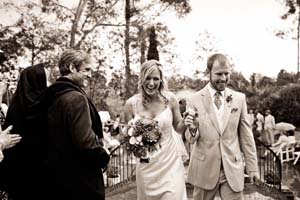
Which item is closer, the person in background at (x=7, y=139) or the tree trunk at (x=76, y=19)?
the person in background at (x=7, y=139)

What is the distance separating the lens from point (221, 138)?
411 centimetres

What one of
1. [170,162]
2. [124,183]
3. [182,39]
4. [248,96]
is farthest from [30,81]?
[248,96]

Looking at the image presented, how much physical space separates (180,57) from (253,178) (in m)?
16.1

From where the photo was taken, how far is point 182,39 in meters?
21.5

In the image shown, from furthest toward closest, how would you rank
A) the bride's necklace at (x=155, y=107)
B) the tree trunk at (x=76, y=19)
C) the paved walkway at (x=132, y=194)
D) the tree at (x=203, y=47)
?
the tree at (x=203, y=47)
the tree trunk at (x=76, y=19)
the paved walkway at (x=132, y=194)
the bride's necklace at (x=155, y=107)

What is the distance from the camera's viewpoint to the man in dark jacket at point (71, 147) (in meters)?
3.09

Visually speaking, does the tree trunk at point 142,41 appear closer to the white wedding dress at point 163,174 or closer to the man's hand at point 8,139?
the white wedding dress at point 163,174

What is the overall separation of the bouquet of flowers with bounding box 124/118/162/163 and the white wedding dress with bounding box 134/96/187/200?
93 millimetres

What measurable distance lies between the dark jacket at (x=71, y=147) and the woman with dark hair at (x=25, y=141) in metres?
0.10

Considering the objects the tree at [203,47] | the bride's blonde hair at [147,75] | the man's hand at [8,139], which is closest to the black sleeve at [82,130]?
the man's hand at [8,139]

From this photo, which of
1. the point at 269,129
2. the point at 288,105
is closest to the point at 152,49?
the point at 269,129

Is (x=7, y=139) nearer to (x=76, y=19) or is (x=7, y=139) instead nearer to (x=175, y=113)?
(x=175, y=113)

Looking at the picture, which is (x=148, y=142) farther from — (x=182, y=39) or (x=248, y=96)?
(x=248, y=96)

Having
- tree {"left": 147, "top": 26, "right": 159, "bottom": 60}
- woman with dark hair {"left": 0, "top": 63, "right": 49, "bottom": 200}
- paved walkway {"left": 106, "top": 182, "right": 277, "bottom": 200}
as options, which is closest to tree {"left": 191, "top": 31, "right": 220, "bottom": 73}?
tree {"left": 147, "top": 26, "right": 159, "bottom": 60}
